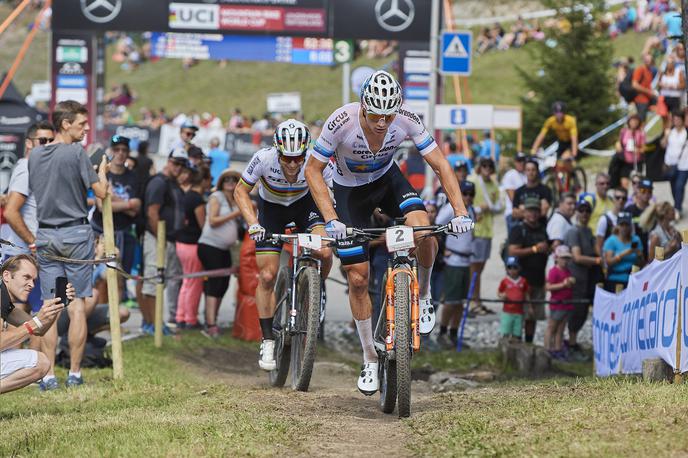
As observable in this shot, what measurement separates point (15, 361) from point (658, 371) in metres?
5.13

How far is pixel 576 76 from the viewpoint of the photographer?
30203 millimetres

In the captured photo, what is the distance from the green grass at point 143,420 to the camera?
714 centimetres

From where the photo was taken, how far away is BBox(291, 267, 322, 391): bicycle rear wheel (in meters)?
9.86

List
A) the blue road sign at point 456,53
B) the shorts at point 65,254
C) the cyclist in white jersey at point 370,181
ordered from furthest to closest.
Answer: the blue road sign at point 456,53, the shorts at point 65,254, the cyclist in white jersey at point 370,181

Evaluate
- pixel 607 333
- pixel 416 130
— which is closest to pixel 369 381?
pixel 416 130

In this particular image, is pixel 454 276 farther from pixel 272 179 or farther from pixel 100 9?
pixel 100 9

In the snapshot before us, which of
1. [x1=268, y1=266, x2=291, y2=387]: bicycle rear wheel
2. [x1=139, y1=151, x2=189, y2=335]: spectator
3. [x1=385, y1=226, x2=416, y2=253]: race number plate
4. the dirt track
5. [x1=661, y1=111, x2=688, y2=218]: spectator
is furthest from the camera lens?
[x1=661, y1=111, x2=688, y2=218]: spectator

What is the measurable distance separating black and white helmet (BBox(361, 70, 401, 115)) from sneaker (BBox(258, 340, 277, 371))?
290 centimetres

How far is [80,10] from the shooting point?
82.7 feet

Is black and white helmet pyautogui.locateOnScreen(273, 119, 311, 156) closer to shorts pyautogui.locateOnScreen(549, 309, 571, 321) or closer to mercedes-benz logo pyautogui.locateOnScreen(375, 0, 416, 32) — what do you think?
shorts pyautogui.locateOnScreen(549, 309, 571, 321)

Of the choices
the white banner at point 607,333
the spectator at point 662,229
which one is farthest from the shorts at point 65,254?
the spectator at point 662,229

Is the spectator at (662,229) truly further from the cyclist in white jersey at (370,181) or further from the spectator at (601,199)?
the cyclist in white jersey at (370,181)

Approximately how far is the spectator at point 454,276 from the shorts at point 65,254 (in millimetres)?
6721

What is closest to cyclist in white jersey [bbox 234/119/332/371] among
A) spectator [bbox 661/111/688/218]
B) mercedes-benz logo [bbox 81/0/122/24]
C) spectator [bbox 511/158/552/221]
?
spectator [bbox 511/158/552/221]
